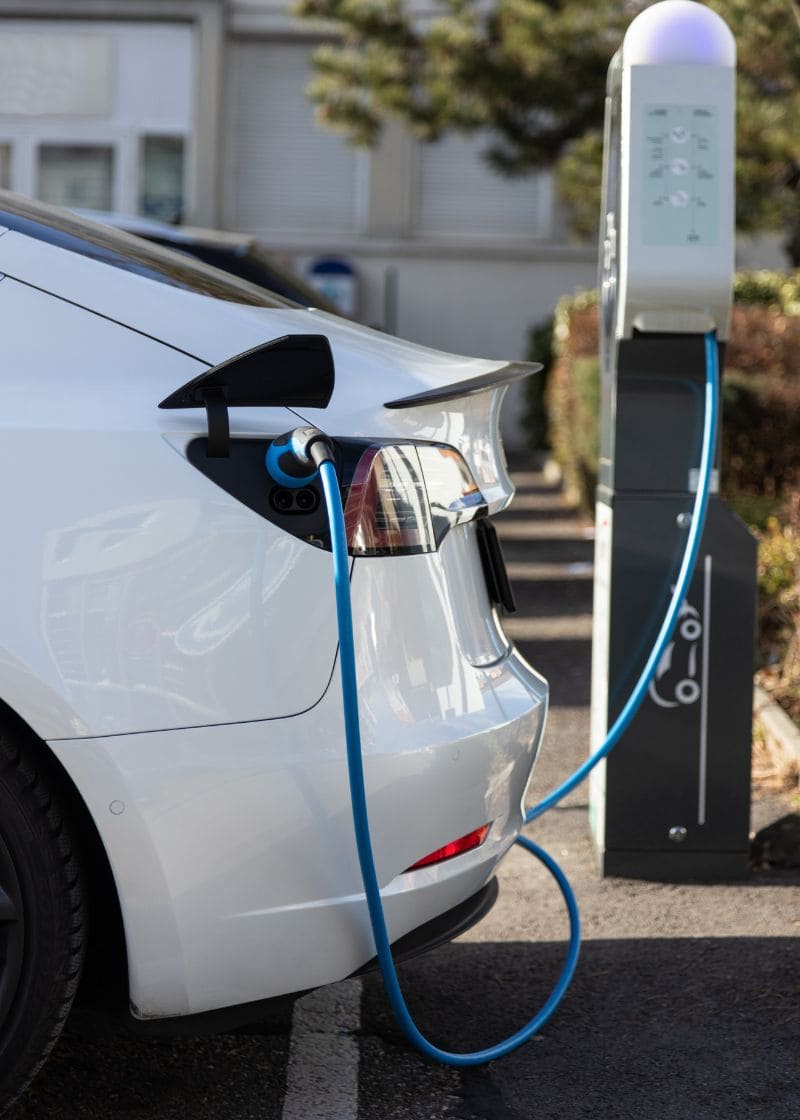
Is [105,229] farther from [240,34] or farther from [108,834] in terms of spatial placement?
[240,34]

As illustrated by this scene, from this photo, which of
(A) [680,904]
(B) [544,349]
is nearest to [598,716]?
(A) [680,904]

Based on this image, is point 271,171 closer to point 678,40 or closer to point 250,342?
point 678,40

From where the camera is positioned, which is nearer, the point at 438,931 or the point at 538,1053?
the point at 438,931

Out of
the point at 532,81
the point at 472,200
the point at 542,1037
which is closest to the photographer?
the point at 542,1037

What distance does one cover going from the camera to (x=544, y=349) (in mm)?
14555

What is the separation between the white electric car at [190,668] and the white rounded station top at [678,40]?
149 cm

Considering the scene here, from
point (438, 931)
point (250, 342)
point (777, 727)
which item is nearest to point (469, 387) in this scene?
point (250, 342)

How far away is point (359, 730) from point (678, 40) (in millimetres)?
2040

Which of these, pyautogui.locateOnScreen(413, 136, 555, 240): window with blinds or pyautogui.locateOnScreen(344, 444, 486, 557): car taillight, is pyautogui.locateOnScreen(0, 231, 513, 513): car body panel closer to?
pyautogui.locateOnScreen(344, 444, 486, 557): car taillight

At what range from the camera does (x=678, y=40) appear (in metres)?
3.57

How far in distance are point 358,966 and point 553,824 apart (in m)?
1.99

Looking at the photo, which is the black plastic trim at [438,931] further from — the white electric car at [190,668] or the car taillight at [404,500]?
the car taillight at [404,500]

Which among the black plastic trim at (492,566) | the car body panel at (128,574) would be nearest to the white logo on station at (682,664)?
the black plastic trim at (492,566)

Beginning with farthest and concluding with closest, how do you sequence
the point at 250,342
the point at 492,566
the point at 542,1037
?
the point at 542,1037 → the point at 492,566 → the point at 250,342
